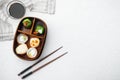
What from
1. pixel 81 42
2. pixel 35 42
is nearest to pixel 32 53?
pixel 35 42

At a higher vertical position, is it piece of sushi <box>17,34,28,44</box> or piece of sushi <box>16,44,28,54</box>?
piece of sushi <box>17,34,28,44</box>

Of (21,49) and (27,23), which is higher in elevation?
(27,23)

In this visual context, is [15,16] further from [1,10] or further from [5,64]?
[5,64]

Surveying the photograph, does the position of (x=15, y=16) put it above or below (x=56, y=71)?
above

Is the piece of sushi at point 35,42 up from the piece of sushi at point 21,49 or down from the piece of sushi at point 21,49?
up

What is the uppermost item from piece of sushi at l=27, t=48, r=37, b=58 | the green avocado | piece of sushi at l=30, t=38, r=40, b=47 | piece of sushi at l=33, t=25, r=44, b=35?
the green avocado

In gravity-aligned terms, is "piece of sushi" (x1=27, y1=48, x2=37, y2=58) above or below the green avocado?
below

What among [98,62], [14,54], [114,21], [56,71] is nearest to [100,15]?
[114,21]

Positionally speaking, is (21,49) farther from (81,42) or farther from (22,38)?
(81,42)
